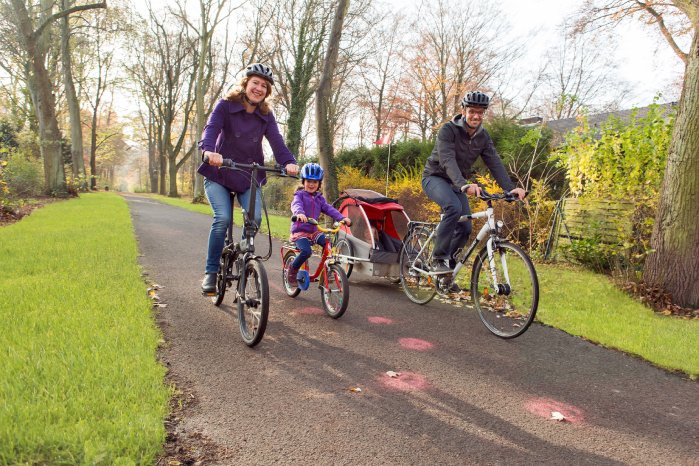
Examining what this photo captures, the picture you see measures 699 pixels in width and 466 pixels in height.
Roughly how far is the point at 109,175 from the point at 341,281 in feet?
265

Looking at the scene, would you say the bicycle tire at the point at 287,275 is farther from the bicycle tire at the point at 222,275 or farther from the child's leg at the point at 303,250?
→ the bicycle tire at the point at 222,275

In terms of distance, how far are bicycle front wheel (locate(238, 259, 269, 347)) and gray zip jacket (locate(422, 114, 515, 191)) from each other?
231cm

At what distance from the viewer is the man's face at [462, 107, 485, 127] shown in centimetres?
499

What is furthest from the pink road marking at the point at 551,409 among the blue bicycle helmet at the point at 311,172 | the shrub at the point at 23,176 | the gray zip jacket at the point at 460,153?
the shrub at the point at 23,176

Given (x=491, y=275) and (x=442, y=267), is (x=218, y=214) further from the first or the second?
(x=491, y=275)

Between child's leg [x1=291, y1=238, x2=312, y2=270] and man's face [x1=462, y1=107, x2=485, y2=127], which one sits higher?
man's face [x1=462, y1=107, x2=485, y2=127]

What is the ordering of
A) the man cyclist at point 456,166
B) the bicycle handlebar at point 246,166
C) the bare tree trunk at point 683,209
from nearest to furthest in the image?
the bicycle handlebar at point 246,166, the man cyclist at point 456,166, the bare tree trunk at point 683,209

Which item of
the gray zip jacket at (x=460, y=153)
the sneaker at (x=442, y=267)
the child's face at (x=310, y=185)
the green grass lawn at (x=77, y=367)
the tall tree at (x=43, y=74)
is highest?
the tall tree at (x=43, y=74)

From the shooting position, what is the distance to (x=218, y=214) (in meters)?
4.50

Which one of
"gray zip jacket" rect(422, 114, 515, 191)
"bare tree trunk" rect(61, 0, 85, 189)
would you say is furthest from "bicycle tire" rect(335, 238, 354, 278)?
"bare tree trunk" rect(61, 0, 85, 189)

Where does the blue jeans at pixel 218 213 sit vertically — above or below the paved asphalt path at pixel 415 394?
above

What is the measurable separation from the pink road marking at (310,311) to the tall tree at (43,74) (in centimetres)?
1584

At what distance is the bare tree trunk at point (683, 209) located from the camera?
582 cm

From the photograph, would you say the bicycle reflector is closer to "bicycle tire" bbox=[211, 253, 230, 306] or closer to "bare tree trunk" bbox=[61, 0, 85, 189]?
"bicycle tire" bbox=[211, 253, 230, 306]
